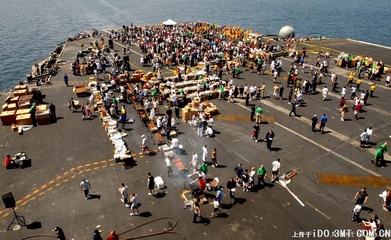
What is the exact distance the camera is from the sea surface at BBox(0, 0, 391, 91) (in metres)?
77.7

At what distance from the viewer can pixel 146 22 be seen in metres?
116

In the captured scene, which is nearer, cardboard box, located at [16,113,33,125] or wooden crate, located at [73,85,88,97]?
cardboard box, located at [16,113,33,125]

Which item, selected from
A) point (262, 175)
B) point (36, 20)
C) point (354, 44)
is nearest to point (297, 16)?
point (354, 44)

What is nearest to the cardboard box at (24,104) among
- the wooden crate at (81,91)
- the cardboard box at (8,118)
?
the cardboard box at (8,118)

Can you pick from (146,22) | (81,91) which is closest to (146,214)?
(81,91)

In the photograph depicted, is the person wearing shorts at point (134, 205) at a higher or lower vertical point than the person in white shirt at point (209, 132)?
lower

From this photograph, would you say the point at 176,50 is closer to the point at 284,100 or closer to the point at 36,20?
the point at 284,100

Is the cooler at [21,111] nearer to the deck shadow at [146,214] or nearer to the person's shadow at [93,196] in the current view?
the person's shadow at [93,196]

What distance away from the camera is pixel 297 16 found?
438 ft

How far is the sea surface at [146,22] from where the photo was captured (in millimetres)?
77713

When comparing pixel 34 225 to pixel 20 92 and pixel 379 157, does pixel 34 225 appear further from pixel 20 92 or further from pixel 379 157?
pixel 379 157

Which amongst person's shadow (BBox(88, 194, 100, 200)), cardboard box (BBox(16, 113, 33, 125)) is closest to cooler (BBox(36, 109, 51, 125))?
cardboard box (BBox(16, 113, 33, 125))

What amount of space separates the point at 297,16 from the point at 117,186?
134490mm

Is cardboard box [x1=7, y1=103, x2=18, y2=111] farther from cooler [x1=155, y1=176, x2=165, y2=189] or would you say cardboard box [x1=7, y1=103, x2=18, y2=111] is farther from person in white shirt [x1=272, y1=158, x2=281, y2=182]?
person in white shirt [x1=272, y1=158, x2=281, y2=182]
